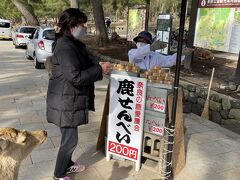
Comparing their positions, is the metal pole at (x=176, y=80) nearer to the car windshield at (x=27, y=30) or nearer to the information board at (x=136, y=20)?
the information board at (x=136, y=20)

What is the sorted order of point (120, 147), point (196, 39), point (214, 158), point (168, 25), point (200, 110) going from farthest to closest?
point (168, 25) < point (196, 39) < point (200, 110) < point (214, 158) < point (120, 147)

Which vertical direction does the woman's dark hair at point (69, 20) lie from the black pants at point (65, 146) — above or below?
above

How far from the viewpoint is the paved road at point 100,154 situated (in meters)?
3.64

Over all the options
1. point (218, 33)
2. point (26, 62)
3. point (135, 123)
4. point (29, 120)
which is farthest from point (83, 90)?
point (26, 62)

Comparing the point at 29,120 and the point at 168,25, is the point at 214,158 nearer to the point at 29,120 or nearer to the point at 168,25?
the point at 29,120

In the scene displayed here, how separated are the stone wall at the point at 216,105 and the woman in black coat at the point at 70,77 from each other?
3.76 m

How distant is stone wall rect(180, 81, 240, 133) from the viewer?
5863 mm

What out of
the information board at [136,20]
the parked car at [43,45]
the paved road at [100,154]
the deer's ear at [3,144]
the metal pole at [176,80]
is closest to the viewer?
the deer's ear at [3,144]

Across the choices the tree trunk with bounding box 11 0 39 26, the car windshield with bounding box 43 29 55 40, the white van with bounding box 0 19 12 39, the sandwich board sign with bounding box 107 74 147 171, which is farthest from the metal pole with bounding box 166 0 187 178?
the white van with bounding box 0 19 12 39

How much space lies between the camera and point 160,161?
11.7 feet

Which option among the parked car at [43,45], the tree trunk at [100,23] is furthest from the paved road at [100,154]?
the tree trunk at [100,23]

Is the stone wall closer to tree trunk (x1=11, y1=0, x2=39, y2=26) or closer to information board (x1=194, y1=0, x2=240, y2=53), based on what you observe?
information board (x1=194, y1=0, x2=240, y2=53)

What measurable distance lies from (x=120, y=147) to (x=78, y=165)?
58cm

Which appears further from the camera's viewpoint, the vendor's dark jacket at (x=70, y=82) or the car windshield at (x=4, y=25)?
the car windshield at (x=4, y=25)
